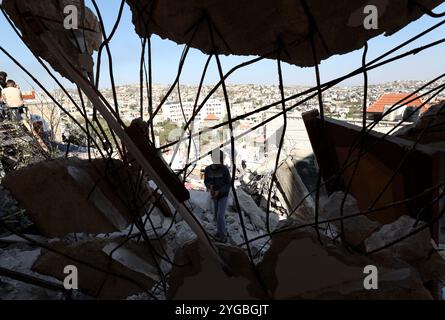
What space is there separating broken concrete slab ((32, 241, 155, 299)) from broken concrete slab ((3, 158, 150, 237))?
0.43 metres

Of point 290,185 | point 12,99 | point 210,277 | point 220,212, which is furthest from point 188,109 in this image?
point 12,99

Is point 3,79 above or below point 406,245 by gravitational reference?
above

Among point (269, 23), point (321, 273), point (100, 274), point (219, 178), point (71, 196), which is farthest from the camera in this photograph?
point (219, 178)

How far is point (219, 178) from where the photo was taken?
3.28 m

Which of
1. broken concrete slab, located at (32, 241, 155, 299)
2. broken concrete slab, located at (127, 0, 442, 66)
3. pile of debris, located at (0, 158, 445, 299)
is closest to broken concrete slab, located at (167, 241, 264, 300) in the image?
pile of debris, located at (0, 158, 445, 299)

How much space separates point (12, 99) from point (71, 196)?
4.33m

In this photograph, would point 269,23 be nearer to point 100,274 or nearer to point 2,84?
point 100,274

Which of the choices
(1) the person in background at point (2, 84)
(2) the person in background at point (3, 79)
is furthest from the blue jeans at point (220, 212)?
(2) the person in background at point (3, 79)

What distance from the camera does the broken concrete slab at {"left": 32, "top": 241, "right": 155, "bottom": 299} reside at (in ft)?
5.79

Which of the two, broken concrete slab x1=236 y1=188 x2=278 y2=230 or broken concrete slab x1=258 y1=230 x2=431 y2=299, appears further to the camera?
broken concrete slab x1=236 y1=188 x2=278 y2=230

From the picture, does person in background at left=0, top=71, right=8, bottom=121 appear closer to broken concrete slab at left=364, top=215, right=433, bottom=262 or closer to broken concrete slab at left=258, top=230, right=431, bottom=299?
broken concrete slab at left=258, top=230, right=431, bottom=299
